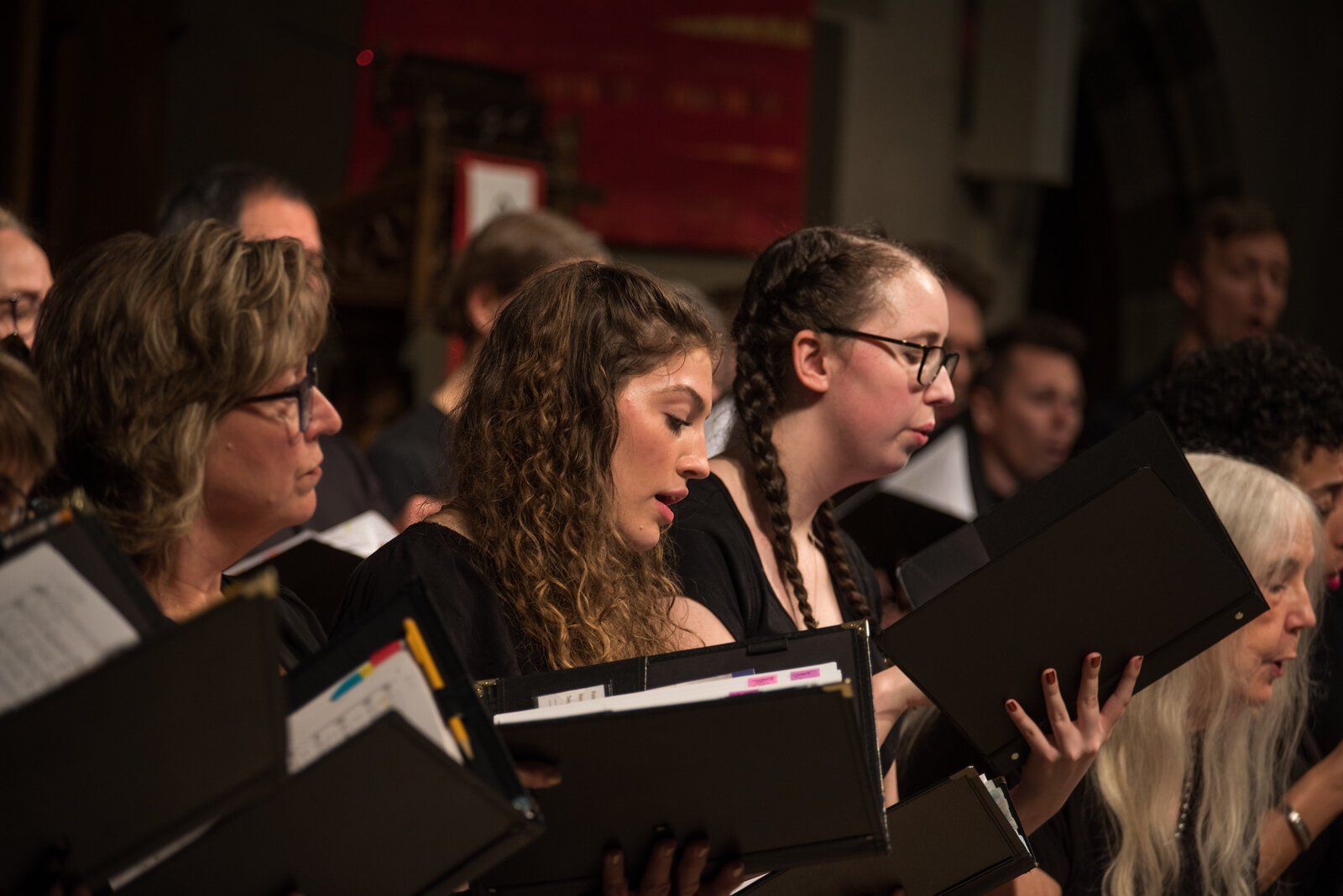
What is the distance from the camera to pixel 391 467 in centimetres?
338

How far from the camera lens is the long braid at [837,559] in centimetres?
252

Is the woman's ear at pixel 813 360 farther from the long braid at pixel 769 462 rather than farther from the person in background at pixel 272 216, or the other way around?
the person in background at pixel 272 216

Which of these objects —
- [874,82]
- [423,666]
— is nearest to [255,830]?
[423,666]

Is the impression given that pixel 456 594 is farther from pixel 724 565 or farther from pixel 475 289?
pixel 475 289

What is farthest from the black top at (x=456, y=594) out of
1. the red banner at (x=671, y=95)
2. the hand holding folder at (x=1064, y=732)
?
the red banner at (x=671, y=95)

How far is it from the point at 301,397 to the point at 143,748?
1.84 feet

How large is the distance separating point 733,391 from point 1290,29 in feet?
21.8

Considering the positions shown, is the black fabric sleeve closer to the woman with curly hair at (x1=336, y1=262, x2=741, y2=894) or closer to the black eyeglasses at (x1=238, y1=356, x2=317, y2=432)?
the woman with curly hair at (x1=336, y1=262, x2=741, y2=894)

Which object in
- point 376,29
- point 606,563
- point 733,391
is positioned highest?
point 376,29

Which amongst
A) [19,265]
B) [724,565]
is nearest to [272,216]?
[19,265]

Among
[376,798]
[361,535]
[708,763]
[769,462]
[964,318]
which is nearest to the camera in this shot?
[376,798]

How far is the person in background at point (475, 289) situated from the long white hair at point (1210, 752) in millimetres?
1567

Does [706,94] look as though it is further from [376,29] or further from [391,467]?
[391,467]

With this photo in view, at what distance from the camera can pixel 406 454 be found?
11.1ft
